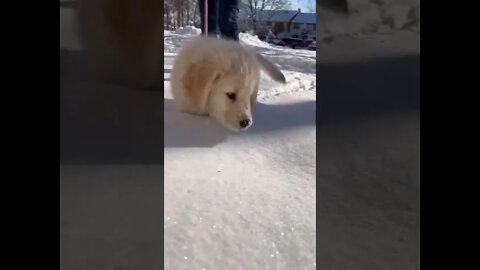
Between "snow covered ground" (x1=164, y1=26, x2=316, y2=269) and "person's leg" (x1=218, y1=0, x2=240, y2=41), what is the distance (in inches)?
25.2

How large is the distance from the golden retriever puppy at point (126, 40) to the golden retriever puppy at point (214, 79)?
0.84 meters

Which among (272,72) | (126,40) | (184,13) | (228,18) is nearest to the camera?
(126,40)

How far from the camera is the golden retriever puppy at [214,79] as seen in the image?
4.95ft

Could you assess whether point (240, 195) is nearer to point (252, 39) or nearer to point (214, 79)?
point (214, 79)

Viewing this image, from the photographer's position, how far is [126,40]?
63cm

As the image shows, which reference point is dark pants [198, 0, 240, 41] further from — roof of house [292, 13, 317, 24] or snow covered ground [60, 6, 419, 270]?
snow covered ground [60, 6, 419, 270]

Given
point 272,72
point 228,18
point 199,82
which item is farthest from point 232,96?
point 228,18

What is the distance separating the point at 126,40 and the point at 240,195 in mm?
401

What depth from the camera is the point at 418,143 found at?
615 millimetres

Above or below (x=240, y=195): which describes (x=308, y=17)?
above

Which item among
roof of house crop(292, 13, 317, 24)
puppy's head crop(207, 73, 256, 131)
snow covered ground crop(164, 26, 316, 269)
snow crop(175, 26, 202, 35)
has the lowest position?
snow covered ground crop(164, 26, 316, 269)

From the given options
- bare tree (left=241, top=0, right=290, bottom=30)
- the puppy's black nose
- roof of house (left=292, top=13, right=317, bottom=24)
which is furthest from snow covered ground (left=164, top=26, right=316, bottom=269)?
bare tree (left=241, top=0, right=290, bottom=30)

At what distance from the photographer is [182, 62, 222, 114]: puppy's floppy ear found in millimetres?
1523
